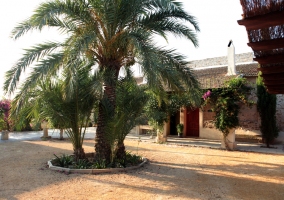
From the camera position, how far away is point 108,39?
8016 millimetres

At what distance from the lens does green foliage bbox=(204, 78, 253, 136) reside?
1198 centimetres

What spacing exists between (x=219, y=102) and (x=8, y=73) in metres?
9.39

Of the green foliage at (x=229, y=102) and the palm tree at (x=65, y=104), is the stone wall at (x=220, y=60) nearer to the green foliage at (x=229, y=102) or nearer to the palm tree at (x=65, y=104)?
the green foliage at (x=229, y=102)

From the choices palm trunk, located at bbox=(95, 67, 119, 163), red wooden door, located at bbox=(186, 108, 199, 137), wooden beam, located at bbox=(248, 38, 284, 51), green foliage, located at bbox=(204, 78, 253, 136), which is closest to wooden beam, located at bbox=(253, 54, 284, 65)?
wooden beam, located at bbox=(248, 38, 284, 51)

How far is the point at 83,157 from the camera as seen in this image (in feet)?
28.5

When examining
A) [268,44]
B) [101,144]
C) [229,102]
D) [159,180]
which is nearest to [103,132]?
[101,144]

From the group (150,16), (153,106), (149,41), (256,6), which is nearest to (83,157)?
(149,41)

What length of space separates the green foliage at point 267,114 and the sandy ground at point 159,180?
317 centimetres

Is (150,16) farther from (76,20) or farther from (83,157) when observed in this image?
(83,157)

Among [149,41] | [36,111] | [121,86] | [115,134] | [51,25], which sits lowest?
[115,134]

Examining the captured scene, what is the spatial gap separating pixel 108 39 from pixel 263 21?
218 inches

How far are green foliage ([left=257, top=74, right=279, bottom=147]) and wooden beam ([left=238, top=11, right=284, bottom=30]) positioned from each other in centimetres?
1045

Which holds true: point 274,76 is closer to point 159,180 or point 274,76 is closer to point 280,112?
point 159,180

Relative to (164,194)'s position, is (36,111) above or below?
above
